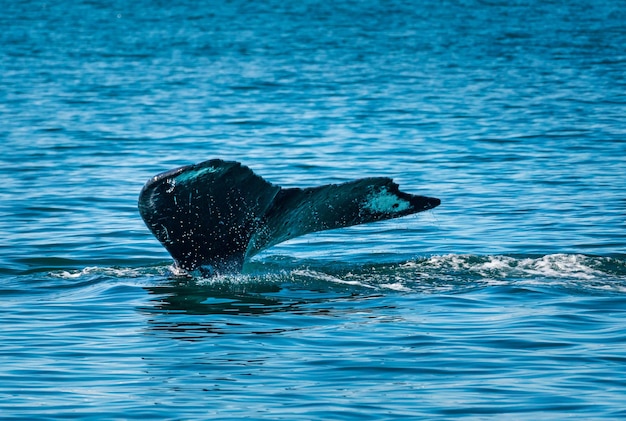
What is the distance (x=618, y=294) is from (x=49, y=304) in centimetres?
492

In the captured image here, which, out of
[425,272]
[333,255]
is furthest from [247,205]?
[333,255]

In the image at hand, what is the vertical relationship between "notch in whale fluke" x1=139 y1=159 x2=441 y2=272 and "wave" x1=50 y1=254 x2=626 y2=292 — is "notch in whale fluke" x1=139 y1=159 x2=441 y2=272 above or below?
above

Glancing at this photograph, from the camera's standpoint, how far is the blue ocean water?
27.7 feet

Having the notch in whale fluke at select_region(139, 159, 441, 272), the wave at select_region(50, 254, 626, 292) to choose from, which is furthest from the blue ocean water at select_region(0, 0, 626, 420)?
the notch in whale fluke at select_region(139, 159, 441, 272)

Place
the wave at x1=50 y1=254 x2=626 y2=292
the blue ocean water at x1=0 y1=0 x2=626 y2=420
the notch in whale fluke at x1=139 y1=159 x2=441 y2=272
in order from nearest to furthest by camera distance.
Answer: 1. the blue ocean water at x1=0 y1=0 x2=626 y2=420
2. the notch in whale fluke at x1=139 y1=159 x2=441 y2=272
3. the wave at x1=50 y1=254 x2=626 y2=292

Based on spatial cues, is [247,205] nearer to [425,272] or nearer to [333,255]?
[425,272]

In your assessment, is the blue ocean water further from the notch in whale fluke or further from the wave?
the notch in whale fluke

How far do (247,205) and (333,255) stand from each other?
11.8ft

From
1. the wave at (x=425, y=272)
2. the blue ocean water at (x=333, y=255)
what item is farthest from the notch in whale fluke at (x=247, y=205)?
the wave at (x=425, y=272)

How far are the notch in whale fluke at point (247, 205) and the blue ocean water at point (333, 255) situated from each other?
69 cm

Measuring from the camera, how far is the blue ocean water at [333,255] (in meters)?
8.43

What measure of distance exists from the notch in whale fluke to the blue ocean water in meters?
0.69

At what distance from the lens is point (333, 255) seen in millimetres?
13672

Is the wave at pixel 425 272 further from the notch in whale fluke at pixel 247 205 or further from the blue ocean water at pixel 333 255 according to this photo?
the notch in whale fluke at pixel 247 205
